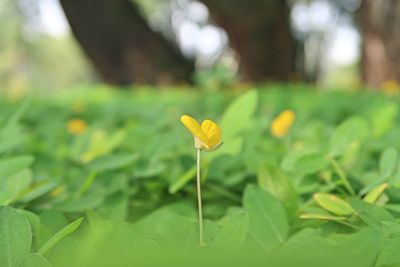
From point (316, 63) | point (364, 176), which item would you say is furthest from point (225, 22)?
point (316, 63)

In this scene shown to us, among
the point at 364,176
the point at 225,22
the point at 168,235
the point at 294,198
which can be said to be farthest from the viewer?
the point at 225,22

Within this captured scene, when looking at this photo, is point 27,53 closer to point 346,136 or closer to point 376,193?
point 346,136

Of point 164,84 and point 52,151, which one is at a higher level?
point 52,151

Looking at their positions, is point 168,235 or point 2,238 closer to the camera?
point 2,238

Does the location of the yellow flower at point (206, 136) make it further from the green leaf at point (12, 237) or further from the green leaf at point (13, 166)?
the green leaf at point (13, 166)

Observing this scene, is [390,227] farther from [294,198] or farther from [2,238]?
[2,238]

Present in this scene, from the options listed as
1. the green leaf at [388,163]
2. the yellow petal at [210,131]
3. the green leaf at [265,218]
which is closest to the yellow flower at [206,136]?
the yellow petal at [210,131]

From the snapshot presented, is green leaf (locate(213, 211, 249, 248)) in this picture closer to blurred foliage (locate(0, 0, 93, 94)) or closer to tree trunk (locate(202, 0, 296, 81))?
blurred foliage (locate(0, 0, 93, 94))

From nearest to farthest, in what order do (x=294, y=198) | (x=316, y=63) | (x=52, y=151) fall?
1. (x=294, y=198)
2. (x=52, y=151)
3. (x=316, y=63)
